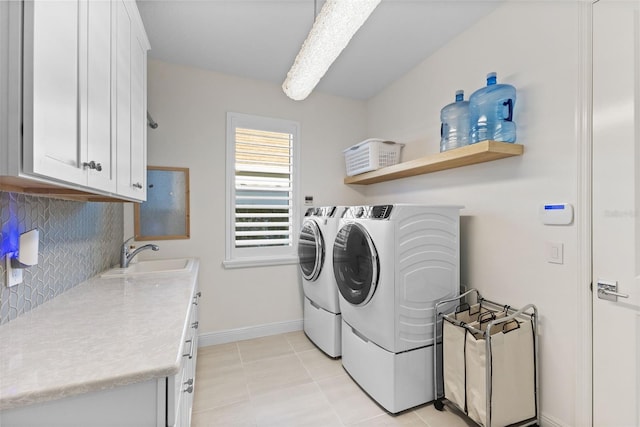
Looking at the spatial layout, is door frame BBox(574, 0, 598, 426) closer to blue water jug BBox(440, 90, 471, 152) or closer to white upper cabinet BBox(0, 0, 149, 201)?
blue water jug BBox(440, 90, 471, 152)

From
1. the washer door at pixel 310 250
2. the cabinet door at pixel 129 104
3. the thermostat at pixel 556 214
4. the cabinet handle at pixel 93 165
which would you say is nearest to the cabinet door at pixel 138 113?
the cabinet door at pixel 129 104

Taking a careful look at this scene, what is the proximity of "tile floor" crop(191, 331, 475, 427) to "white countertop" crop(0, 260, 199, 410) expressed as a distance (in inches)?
37.7

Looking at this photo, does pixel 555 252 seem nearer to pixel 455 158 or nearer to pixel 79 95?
pixel 455 158

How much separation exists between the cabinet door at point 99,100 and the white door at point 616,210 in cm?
223

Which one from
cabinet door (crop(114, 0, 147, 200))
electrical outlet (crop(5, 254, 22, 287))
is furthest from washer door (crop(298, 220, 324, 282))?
electrical outlet (crop(5, 254, 22, 287))

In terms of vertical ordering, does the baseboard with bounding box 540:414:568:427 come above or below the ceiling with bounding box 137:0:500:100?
below

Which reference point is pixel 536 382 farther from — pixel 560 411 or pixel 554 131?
pixel 554 131

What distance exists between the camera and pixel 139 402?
2.48ft

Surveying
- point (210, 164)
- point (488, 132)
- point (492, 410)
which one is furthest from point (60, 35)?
point (492, 410)

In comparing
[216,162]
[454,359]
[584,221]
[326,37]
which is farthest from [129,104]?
[584,221]

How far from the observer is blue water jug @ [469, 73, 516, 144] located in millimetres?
1692

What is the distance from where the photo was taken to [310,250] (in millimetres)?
2564

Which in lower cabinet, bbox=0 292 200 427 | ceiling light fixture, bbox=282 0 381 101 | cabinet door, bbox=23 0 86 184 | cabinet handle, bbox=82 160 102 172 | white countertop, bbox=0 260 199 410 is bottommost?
lower cabinet, bbox=0 292 200 427

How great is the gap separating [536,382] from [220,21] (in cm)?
303
